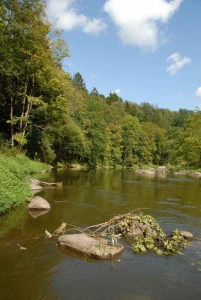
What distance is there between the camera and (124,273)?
7.51 metres

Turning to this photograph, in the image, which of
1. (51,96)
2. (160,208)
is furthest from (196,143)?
(160,208)

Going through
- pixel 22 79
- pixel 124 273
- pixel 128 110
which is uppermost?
pixel 128 110

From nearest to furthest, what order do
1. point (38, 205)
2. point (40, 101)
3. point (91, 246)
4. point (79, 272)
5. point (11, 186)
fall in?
point (79, 272)
point (91, 246)
point (11, 186)
point (38, 205)
point (40, 101)

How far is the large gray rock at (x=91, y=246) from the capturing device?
845cm

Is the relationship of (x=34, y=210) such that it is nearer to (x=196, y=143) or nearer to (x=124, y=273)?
(x=124, y=273)

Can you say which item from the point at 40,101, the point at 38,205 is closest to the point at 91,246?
the point at 38,205

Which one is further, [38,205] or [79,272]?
[38,205]

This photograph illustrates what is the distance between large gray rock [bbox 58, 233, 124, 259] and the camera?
8.45m

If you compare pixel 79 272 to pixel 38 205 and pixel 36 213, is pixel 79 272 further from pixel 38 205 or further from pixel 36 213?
pixel 38 205

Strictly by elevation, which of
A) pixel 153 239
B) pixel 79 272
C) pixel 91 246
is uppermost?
pixel 91 246

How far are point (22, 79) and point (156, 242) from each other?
24.8 metres

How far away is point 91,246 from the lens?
8.62m

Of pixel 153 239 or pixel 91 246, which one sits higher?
pixel 91 246

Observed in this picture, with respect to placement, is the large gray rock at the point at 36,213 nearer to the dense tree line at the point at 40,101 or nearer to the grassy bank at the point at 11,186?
the grassy bank at the point at 11,186
